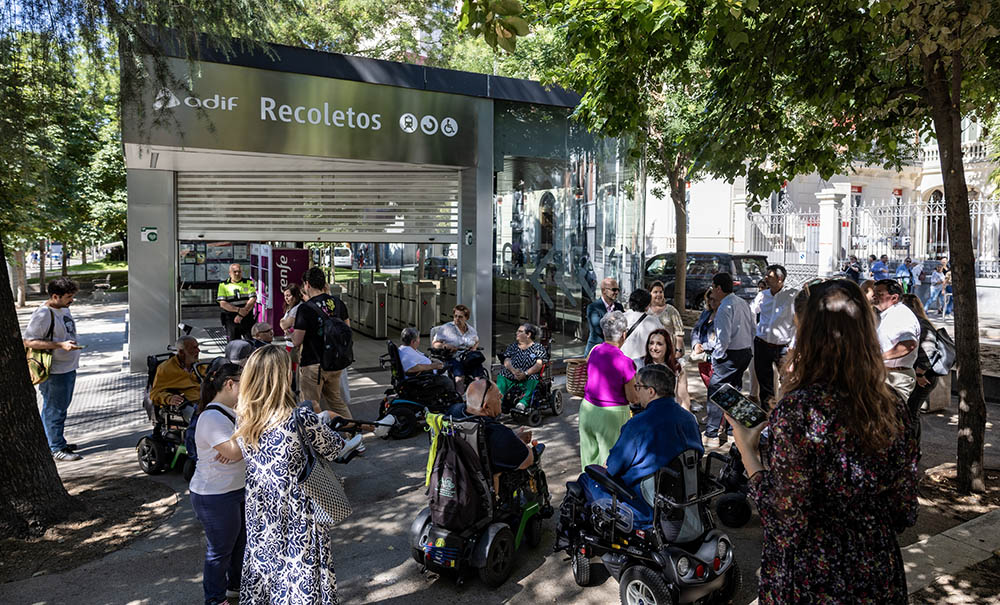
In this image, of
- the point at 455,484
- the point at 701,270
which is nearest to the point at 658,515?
the point at 455,484

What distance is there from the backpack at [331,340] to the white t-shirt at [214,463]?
383 centimetres

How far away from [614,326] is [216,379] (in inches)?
117

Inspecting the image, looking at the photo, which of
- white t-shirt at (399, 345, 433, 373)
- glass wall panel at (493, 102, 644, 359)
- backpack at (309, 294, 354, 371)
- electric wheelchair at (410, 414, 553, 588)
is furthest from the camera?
glass wall panel at (493, 102, 644, 359)

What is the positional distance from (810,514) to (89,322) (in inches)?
868

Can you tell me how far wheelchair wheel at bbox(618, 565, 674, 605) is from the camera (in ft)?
13.4

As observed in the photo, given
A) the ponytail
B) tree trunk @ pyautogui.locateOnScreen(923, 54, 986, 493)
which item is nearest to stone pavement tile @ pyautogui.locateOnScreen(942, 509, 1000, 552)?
tree trunk @ pyautogui.locateOnScreen(923, 54, 986, 493)

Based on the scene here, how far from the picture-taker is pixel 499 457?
4.76 meters

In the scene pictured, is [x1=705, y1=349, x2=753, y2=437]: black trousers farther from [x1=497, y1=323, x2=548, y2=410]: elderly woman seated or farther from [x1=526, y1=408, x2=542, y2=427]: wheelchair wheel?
[x1=526, y1=408, x2=542, y2=427]: wheelchair wheel

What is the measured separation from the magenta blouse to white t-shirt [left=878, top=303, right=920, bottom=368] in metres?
2.76

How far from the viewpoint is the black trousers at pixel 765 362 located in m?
8.59

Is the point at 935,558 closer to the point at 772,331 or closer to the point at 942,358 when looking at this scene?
the point at 942,358

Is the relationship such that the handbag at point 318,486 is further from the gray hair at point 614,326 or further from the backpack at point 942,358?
the backpack at point 942,358

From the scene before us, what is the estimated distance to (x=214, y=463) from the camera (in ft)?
Answer: 13.2

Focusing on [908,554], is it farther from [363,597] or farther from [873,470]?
[363,597]
